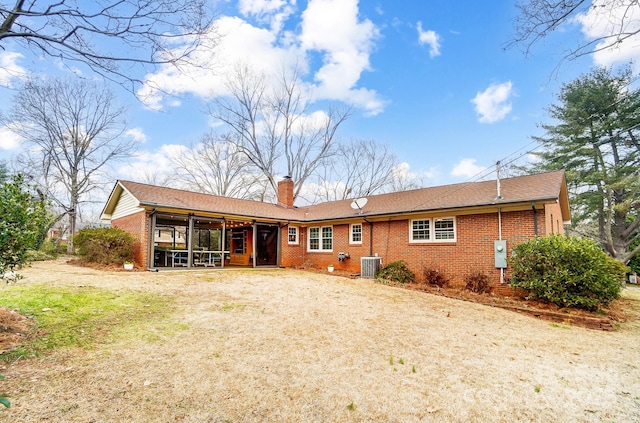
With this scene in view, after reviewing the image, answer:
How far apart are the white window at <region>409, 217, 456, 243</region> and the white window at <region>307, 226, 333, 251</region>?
4.71 meters

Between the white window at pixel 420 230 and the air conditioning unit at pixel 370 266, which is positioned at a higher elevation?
the white window at pixel 420 230

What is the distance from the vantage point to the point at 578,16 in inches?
144

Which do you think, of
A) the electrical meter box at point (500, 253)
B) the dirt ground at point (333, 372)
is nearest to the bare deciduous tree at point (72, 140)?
the dirt ground at point (333, 372)

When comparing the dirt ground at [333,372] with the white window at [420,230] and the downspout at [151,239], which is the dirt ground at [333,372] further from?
the downspout at [151,239]

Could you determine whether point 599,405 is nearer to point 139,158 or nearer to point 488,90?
point 488,90

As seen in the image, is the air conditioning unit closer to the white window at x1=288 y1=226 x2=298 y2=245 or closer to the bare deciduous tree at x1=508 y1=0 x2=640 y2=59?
the white window at x1=288 y1=226 x2=298 y2=245

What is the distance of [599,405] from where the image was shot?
3.23 m

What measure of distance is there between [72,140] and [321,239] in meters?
19.7

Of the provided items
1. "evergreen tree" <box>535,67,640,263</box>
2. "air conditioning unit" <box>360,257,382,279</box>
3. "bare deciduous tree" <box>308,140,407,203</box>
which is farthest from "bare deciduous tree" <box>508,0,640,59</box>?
"bare deciduous tree" <box>308,140,407,203</box>

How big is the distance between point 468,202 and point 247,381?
394 inches

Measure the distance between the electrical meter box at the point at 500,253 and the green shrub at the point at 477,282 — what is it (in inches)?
22.7

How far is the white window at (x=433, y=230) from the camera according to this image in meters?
11.5

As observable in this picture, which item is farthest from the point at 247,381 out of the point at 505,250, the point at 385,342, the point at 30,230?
the point at 505,250

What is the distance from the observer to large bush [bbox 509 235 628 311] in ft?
23.8
